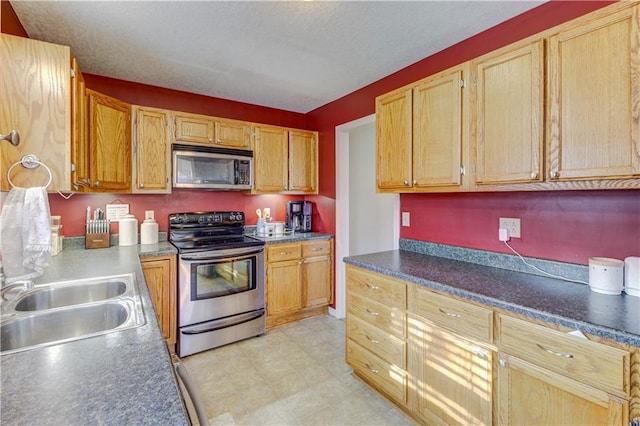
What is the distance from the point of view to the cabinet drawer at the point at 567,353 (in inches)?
39.9

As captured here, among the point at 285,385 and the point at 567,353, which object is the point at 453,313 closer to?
the point at 567,353

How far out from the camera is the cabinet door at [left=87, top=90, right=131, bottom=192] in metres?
2.18

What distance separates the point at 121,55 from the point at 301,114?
2.10 metres

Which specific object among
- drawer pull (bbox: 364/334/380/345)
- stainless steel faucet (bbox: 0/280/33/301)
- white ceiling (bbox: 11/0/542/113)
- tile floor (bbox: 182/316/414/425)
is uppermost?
white ceiling (bbox: 11/0/542/113)

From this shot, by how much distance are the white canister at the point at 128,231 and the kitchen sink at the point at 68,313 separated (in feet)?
4.20

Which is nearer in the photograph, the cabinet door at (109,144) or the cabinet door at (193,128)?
the cabinet door at (109,144)

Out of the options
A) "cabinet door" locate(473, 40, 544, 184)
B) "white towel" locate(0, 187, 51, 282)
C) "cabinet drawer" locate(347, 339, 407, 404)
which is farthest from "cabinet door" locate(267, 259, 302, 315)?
"cabinet door" locate(473, 40, 544, 184)

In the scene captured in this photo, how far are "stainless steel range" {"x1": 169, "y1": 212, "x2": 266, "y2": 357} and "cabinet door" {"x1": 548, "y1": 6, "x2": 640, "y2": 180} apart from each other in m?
2.45

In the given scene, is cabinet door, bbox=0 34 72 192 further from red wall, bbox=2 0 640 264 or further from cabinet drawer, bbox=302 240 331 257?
cabinet drawer, bbox=302 240 331 257

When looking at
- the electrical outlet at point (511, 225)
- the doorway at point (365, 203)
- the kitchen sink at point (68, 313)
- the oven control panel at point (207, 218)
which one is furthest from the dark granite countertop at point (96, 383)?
the doorway at point (365, 203)

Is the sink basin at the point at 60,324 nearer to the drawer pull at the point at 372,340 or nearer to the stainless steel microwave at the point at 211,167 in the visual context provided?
the drawer pull at the point at 372,340

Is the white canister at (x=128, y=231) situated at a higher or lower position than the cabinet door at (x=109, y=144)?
lower

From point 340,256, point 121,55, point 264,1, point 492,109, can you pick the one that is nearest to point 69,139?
point 121,55

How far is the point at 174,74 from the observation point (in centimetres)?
269
